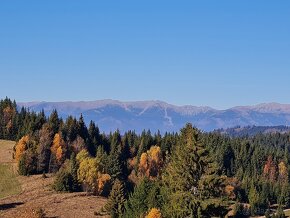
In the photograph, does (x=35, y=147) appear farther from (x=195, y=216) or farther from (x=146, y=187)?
(x=195, y=216)

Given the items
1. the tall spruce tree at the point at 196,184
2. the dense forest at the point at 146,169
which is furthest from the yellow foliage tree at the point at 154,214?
the tall spruce tree at the point at 196,184

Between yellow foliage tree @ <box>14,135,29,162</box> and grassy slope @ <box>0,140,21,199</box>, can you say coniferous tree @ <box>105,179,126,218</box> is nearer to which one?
grassy slope @ <box>0,140,21,199</box>

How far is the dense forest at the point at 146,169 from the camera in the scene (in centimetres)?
4278

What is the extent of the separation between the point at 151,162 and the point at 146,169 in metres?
4.11

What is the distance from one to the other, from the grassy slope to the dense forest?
10.7 feet

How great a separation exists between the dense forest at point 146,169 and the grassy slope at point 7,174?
327cm

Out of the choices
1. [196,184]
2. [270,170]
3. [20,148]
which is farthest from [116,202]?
[270,170]

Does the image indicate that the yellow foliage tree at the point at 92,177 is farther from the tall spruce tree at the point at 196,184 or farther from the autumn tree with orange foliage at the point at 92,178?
the tall spruce tree at the point at 196,184

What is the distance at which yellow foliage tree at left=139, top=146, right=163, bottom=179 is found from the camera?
488ft

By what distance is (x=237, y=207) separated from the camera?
122500 mm

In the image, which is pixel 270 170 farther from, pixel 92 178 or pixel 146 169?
pixel 92 178

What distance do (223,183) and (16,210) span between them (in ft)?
160

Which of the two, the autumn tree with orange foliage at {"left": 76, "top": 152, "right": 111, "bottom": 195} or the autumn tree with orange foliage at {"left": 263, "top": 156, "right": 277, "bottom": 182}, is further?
the autumn tree with orange foliage at {"left": 263, "top": 156, "right": 277, "bottom": 182}

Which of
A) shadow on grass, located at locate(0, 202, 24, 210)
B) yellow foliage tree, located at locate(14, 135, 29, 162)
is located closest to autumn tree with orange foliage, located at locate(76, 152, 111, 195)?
yellow foliage tree, located at locate(14, 135, 29, 162)
